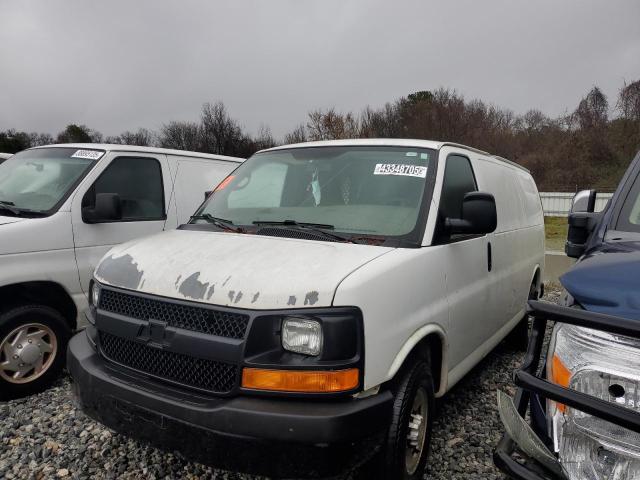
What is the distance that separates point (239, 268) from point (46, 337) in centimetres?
261

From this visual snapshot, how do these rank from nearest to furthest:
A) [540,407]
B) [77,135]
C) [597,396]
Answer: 1. [597,396]
2. [540,407]
3. [77,135]

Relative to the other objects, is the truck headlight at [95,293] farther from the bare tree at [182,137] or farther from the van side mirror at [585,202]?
the bare tree at [182,137]

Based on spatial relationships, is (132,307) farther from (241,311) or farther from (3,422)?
(3,422)

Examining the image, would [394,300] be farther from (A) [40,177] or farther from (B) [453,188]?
(A) [40,177]

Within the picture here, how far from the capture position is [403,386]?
237cm

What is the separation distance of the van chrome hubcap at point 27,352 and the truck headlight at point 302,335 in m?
2.81

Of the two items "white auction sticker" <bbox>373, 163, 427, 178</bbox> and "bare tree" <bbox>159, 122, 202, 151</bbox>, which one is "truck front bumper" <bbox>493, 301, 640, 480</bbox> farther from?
"bare tree" <bbox>159, 122, 202, 151</bbox>

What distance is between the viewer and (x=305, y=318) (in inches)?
80.1

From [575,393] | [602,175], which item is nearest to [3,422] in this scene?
[575,393]

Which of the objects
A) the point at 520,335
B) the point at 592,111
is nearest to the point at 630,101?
the point at 592,111

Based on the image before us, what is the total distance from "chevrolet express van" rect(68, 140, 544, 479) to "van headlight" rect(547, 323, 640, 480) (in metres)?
0.77

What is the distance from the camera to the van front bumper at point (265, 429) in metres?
1.94

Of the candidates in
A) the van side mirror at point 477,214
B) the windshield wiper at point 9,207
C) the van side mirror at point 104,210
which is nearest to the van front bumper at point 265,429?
the van side mirror at point 477,214

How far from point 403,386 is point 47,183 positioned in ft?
12.6
